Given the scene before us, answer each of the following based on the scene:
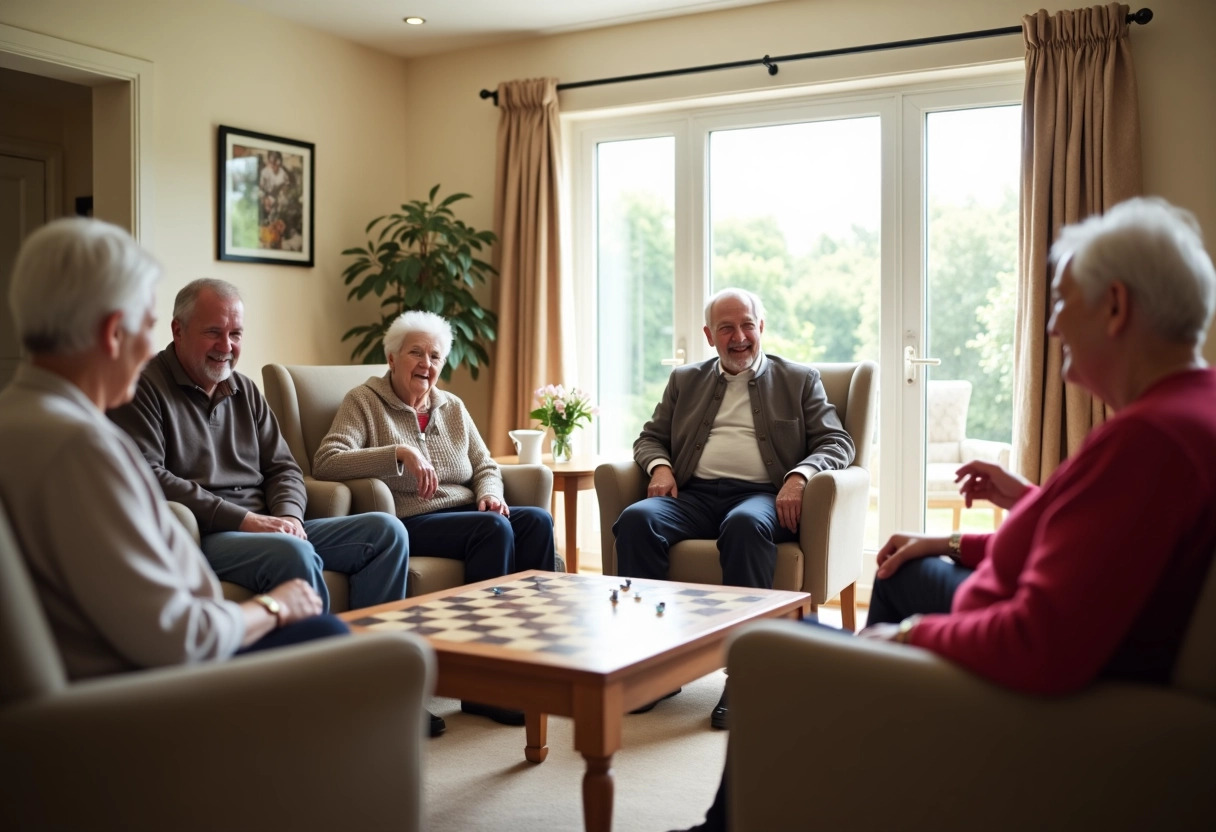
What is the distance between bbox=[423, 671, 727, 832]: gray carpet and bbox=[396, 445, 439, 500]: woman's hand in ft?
2.11

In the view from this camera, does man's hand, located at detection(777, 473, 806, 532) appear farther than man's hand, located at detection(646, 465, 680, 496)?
No

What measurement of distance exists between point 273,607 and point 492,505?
1.72 meters

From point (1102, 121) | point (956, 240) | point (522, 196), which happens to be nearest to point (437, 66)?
point (522, 196)

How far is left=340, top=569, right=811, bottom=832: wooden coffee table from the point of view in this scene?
1.88 m

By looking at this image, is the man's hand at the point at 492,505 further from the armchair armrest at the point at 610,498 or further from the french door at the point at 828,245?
the french door at the point at 828,245

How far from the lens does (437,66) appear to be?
564cm

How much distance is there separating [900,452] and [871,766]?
347 cm

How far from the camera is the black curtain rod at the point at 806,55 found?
423 centimetres

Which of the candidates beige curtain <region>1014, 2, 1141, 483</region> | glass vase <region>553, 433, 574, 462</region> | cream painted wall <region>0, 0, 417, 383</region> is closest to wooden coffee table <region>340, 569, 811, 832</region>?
glass vase <region>553, 433, 574, 462</region>

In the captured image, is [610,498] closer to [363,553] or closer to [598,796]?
[363,553]

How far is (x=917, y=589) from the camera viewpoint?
6.91ft

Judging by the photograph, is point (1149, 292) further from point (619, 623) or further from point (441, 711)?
point (441, 711)

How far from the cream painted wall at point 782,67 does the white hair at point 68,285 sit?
12.3 ft

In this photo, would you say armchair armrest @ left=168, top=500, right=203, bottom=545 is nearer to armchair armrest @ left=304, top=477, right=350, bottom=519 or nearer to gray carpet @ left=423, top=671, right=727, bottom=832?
armchair armrest @ left=304, top=477, right=350, bottom=519
